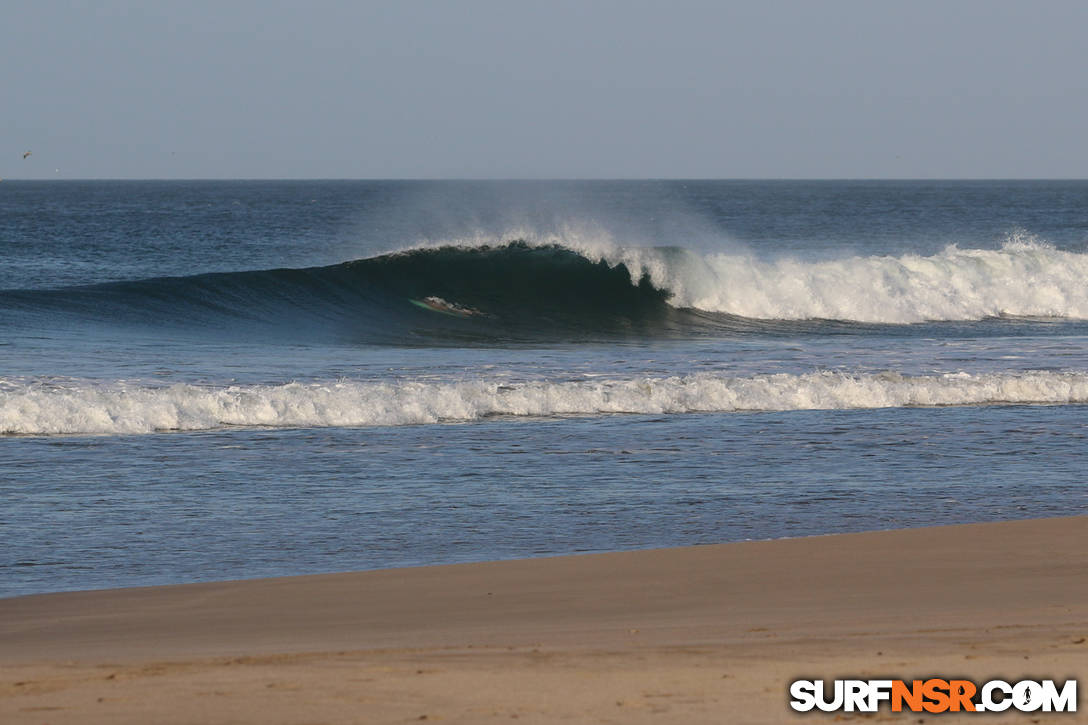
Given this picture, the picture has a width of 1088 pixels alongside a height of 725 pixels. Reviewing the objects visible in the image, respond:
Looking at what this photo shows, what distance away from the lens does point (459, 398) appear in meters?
12.9

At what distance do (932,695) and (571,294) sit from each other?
68.3 ft

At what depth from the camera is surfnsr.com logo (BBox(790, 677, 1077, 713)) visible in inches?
159

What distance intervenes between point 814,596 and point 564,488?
322 cm

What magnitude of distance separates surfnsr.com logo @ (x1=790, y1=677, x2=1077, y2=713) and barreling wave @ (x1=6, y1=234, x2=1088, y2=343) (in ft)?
52.0

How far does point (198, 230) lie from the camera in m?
56.8

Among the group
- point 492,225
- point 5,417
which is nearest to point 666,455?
point 5,417

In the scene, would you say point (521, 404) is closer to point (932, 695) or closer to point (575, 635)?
point (575, 635)

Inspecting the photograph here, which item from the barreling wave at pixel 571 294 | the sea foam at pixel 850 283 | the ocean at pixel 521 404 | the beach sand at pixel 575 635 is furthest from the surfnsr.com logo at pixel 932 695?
the sea foam at pixel 850 283

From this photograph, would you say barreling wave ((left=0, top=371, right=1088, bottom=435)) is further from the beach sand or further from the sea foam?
the sea foam

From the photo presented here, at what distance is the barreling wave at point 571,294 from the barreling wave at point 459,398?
6.84 meters

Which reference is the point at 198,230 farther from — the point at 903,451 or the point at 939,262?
the point at 903,451

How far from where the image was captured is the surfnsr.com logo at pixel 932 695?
4.04 m

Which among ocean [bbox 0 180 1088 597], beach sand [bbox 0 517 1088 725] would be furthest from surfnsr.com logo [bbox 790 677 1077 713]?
ocean [bbox 0 180 1088 597]

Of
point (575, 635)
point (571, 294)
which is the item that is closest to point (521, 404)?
point (575, 635)
